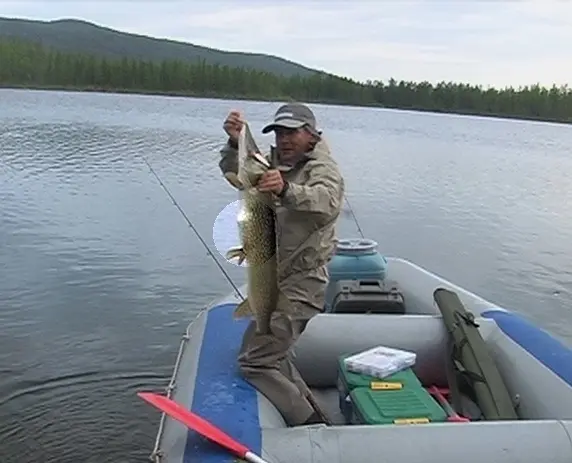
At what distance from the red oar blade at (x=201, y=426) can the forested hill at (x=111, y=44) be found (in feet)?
402

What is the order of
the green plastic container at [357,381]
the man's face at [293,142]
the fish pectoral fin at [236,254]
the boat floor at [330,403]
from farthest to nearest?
1. the boat floor at [330,403]
2. the green plastic container at [357,381]
3. the man's face at [293,142]
4. the fish pectoral fin at [236,254]

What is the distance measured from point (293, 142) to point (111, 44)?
147837 mm

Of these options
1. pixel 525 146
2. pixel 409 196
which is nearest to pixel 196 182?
pixel 409 196

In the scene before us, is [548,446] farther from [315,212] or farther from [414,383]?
[315,212]

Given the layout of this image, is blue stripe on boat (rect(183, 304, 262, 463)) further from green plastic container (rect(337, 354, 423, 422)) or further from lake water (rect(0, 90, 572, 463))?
lake water (rect(0, 90, 572, 463))

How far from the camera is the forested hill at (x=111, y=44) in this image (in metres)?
130

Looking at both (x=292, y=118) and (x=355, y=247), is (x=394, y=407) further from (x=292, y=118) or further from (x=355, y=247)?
(x=355, y=247)

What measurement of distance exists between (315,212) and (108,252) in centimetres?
774

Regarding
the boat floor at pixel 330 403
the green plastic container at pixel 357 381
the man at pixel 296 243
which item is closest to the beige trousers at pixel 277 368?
the man at pixel 296 243

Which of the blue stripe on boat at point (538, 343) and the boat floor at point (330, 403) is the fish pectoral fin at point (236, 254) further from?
the blue stripe on boat at point (538, 343)

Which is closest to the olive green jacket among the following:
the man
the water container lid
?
the man

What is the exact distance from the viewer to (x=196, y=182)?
17953mm

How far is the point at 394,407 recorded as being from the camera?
3932 millimetres

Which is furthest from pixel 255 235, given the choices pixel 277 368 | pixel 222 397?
pixel 277 368
